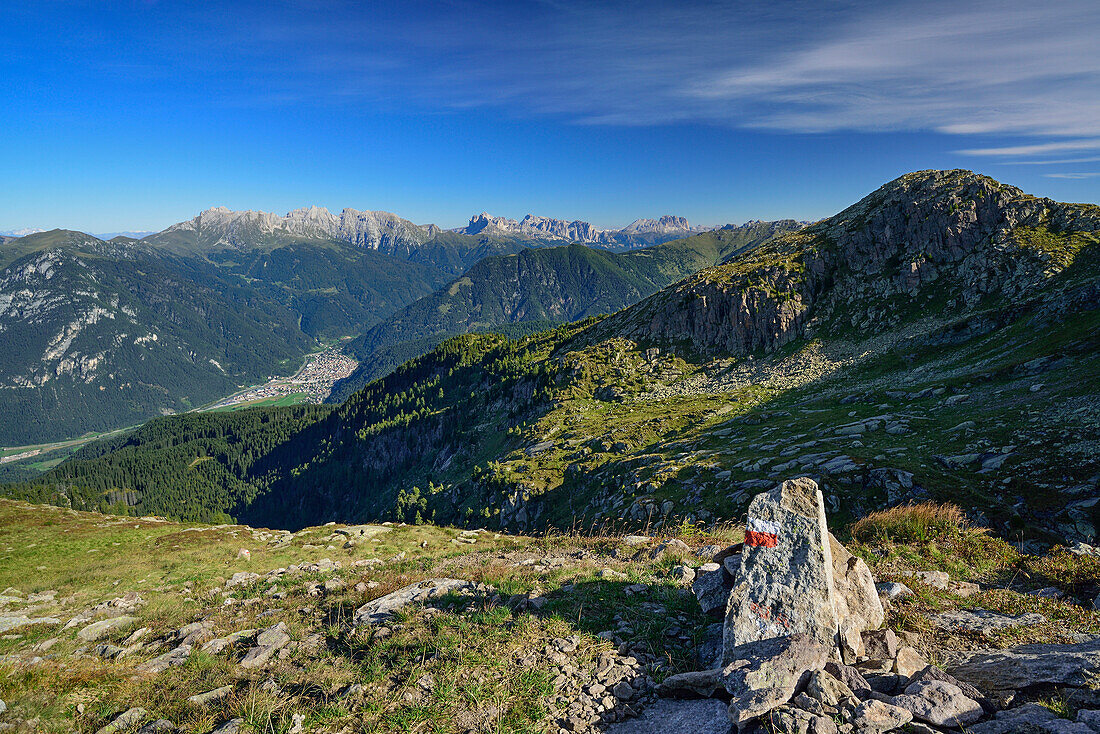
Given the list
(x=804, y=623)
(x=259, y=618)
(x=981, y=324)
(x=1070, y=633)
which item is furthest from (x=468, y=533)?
(x=981, y=324)

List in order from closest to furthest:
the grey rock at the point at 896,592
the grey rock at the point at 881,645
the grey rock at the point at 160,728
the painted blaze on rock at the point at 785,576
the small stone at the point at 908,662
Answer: the grey rock at the point at 160,728, the small stone at the point at 908,662, the grey rock at the point at 881,645, the painted blaze on rock at the point at 785,576, the grey rock at the point at 896,592

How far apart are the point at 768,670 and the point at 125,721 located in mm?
12684

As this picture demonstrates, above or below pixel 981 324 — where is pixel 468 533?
below

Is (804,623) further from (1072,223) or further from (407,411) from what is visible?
(407,411)

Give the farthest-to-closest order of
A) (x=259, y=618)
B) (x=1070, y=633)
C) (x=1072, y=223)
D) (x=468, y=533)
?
(x=1072, y=223), (x=468, y=533), (x=259, y=618), (x=1070, y=633)

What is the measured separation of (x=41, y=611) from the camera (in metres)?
22.1

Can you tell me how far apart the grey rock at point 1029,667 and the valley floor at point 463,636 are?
0.38 meters

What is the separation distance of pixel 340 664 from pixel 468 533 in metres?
21.8

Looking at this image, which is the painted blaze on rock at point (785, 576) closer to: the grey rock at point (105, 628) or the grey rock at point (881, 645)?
the grey rock at point (881, 645)

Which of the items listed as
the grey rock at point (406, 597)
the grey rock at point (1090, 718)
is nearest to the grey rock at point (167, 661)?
the grey rock at point (406, 597)

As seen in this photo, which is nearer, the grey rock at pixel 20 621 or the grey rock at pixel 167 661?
the grey rock at pixel 167 661

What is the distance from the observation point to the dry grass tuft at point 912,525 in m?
16.2

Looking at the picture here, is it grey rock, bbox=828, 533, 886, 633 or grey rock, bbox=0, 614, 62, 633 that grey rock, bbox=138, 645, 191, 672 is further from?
grey rock, bbox=828, 533, 886, 633

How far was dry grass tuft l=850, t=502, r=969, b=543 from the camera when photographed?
16.2 metres
